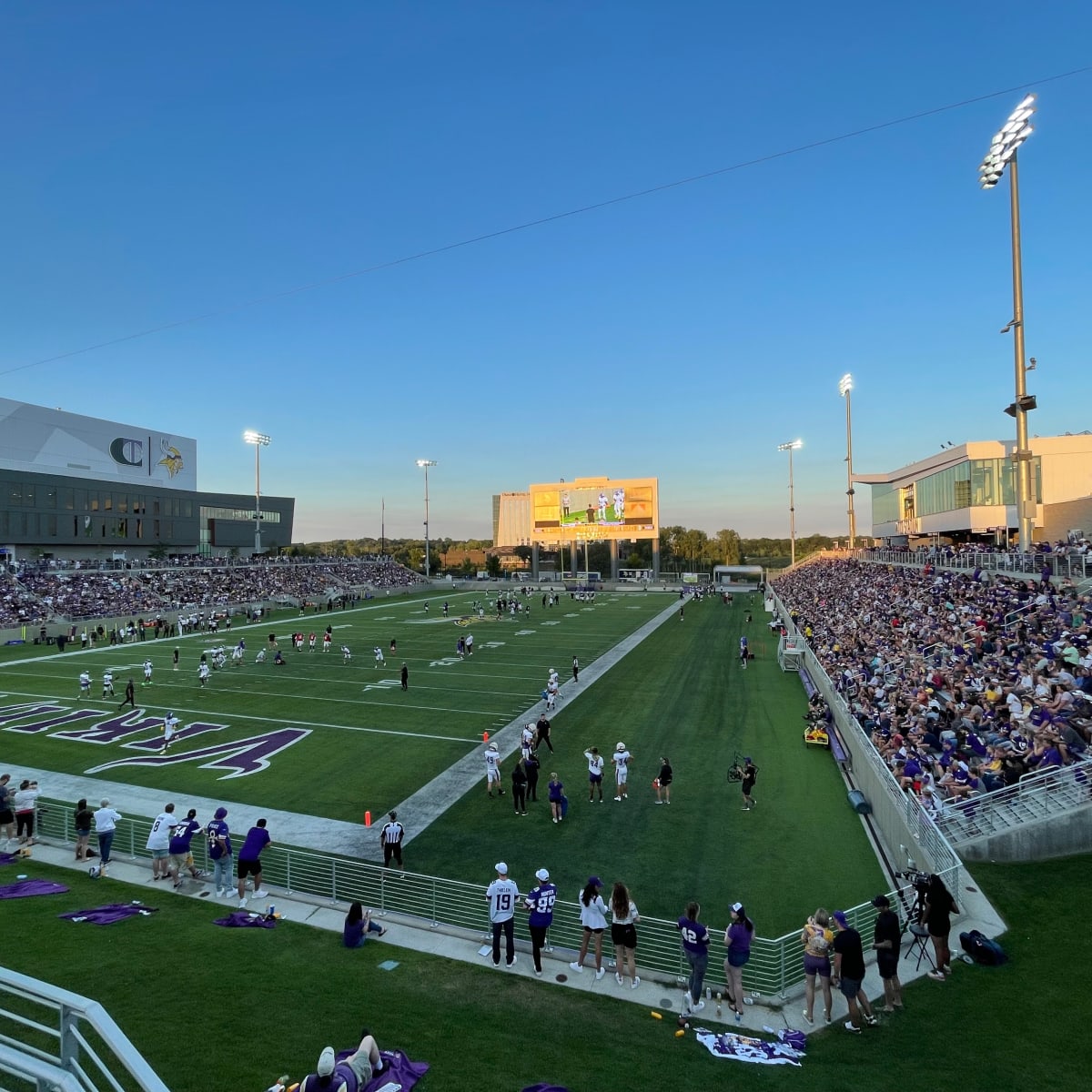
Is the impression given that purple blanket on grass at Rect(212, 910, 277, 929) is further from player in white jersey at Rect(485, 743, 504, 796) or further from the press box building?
the press box building

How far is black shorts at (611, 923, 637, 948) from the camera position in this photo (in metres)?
8.32

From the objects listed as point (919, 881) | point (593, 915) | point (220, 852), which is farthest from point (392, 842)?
point (919, 881)

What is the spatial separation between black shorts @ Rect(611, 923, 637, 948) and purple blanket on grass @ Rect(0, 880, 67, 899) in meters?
7.98

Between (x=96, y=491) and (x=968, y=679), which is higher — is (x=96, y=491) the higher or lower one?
the higher one

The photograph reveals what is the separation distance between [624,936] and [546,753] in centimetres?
1090

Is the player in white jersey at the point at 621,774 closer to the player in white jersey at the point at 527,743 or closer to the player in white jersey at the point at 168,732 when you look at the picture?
the player in white jersey at the point at 527,743

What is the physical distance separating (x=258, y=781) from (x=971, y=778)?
14.6m

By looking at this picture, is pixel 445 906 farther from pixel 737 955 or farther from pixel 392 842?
pixel 737 955

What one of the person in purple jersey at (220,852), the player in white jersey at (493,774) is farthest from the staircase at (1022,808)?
the person in purple jersey at (220,852)

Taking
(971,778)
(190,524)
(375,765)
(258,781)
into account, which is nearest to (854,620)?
(971,778)

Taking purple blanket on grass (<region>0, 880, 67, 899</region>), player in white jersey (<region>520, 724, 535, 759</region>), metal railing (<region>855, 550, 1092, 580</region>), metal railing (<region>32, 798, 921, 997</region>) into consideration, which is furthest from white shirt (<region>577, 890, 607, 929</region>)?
metal railing (<region>855, 550, 1092, 580</region>)

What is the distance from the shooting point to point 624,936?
8328 mm

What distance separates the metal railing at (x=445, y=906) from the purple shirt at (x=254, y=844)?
1.50 feet

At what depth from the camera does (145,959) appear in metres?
8.30
